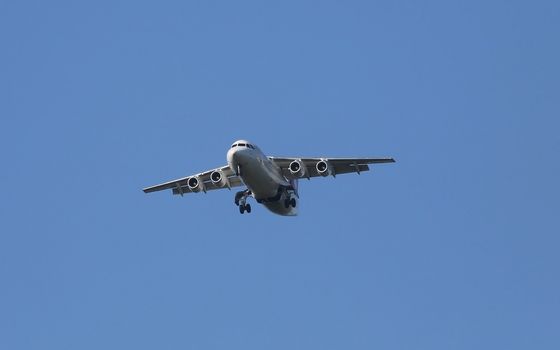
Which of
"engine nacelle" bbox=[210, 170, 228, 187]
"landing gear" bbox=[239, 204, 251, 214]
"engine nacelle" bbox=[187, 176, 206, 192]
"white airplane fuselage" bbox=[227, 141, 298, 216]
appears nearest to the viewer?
"white airplane fuselage" bbox=[227, 141, 298, 216]

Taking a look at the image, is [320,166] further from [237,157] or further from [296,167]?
[237,157]

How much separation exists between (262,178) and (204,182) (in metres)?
5.27

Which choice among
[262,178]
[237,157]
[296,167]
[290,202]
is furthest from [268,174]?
[290,202]

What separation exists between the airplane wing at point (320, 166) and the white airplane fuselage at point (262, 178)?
1.15ft

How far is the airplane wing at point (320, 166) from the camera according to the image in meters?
62.3

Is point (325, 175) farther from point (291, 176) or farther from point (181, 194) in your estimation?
point (181, 194)

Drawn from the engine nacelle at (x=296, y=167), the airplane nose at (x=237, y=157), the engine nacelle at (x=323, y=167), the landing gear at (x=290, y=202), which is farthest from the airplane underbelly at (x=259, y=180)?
the engine nacelle at (x=323, y=167)

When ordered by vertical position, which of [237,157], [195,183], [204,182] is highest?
[204,182]

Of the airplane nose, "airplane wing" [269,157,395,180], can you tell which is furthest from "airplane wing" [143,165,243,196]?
the airplane nose

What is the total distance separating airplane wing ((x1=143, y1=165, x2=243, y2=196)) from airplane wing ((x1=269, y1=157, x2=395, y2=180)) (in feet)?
8.56

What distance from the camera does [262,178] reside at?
6044cm

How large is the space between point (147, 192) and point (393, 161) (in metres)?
13.2

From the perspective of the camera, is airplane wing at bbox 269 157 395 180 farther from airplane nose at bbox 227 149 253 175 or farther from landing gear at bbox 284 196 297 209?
airplane nose at bbox 227 149 253 175

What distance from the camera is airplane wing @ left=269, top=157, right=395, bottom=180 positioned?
6234cm
